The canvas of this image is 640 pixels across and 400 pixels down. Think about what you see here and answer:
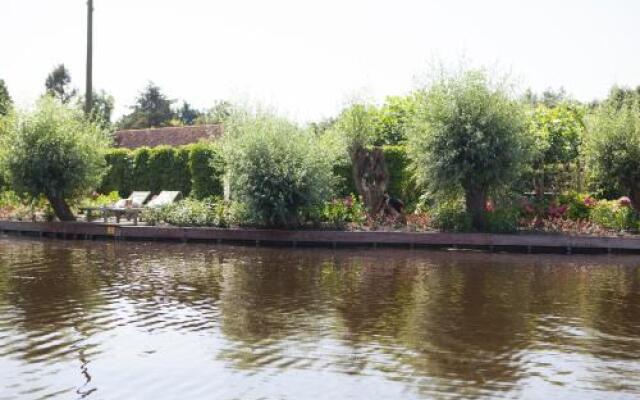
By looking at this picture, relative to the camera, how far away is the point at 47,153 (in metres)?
26.4

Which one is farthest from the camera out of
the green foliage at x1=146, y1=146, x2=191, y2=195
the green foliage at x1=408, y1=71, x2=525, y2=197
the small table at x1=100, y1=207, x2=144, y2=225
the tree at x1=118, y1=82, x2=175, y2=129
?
the tree at x1=118, y1=82, x2=175, y2=129

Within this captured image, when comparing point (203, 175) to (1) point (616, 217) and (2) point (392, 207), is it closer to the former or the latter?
(2) point (392, 207)

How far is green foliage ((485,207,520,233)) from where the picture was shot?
918 inches

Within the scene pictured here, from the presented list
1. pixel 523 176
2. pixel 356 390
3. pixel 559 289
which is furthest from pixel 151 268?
pixel 523 176

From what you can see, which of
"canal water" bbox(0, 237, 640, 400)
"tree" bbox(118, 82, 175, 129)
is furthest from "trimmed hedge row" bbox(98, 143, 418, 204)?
"tree" bbox(118, 82, 175, 129)

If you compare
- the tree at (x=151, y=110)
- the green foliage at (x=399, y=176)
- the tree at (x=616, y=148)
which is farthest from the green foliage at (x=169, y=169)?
the tree at (x=151, y=110)

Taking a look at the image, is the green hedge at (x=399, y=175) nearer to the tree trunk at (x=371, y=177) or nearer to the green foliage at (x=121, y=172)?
the tree trunk at (x=371, y=177)

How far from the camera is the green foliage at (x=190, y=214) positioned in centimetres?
2561

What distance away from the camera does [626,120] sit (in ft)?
81.7

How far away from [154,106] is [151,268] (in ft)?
260

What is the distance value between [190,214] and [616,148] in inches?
539

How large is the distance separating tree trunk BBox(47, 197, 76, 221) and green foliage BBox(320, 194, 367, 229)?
9274 mm

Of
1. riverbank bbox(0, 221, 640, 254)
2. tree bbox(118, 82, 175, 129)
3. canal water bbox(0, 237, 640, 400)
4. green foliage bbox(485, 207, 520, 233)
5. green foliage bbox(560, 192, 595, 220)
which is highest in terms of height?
tree bbox(118, 82, 175, 129)

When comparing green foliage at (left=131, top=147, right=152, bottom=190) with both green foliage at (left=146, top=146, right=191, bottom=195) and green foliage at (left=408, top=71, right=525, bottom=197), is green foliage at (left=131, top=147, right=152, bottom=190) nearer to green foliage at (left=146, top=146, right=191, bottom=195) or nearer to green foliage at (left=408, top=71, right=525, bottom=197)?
green foliage at (left=146, top=146, right=191, bottom=195)
